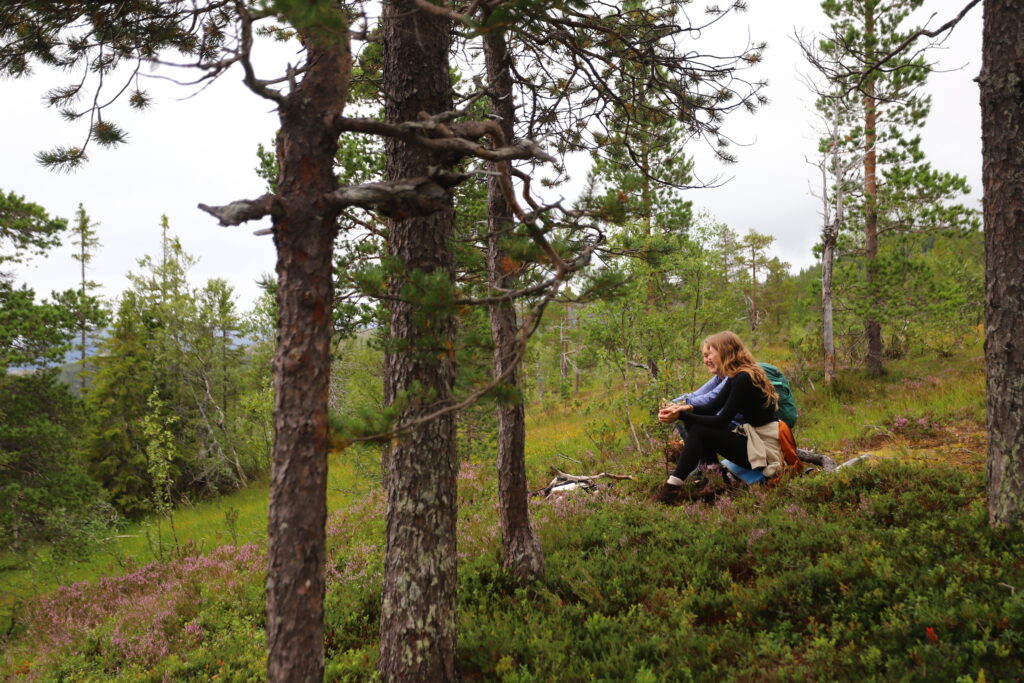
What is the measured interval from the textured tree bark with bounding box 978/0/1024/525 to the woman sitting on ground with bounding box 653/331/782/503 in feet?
6.75

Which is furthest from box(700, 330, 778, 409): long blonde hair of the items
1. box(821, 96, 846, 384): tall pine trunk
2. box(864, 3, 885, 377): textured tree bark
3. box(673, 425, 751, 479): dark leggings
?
box(864, 3, 885, 377): textured tree bark

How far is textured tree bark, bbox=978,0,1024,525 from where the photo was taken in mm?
3709

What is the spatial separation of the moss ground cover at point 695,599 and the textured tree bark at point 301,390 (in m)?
1.68

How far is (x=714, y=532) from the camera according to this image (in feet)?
15.9

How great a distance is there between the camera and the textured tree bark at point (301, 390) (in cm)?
217

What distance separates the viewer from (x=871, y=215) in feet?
43.5

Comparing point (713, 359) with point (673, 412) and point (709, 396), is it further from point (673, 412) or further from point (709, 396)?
point (673, 412)

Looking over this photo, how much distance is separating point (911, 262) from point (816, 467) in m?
9.72

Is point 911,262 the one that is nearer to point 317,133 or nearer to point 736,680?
point 736,680

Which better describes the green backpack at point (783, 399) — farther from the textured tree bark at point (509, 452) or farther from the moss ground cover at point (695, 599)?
the textured tree bark at point (509, 452)

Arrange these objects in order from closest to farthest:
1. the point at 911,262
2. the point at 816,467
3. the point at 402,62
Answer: the point at 402,62 < the point at 816,467 < the point at 911,262

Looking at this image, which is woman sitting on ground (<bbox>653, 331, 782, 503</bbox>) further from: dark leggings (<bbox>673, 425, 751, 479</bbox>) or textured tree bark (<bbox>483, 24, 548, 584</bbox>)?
textured tree bark (<bbox>483, 24, 548, 584</bbox>)

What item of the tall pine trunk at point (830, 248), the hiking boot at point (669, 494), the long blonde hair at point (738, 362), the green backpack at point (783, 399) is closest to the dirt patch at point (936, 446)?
the green backpack at point (783, 399)

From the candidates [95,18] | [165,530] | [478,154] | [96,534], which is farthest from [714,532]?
[165,530]
